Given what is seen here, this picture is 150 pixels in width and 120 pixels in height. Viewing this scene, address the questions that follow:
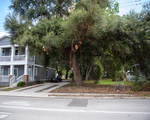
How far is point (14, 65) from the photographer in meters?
22.1

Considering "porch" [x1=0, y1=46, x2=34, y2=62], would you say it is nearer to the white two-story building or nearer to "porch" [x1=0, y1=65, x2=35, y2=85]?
the white two-story building

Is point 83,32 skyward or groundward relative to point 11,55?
skyward

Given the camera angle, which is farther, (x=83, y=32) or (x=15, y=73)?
(x=15, y=73)

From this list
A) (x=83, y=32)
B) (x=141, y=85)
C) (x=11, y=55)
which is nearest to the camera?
(x=141, y=85)

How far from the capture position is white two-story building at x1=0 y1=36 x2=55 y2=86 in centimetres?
1967

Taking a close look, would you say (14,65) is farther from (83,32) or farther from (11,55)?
(83,32)

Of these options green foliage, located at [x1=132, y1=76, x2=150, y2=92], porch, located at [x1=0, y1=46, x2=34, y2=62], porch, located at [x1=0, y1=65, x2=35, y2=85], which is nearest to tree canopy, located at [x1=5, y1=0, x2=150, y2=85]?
green foliage, located at [x1=132, y1=76, x2=150, y2=92]

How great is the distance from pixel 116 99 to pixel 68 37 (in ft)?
21.9

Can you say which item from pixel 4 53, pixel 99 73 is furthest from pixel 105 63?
pixel 4 53

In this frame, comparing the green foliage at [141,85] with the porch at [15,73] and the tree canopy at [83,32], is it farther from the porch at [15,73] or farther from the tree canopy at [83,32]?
the porch at [15,73]

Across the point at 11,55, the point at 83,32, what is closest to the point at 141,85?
the point at 83,32

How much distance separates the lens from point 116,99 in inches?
359

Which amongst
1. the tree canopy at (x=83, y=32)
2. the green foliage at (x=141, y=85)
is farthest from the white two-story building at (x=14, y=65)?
the green foliage at (x=141, y=85)

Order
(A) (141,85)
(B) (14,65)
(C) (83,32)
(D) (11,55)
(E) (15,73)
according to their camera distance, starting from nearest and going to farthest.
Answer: (A) (141,85), (C) (83,32), (D) (11,55), (B) (14,65), (E) (15,73)
